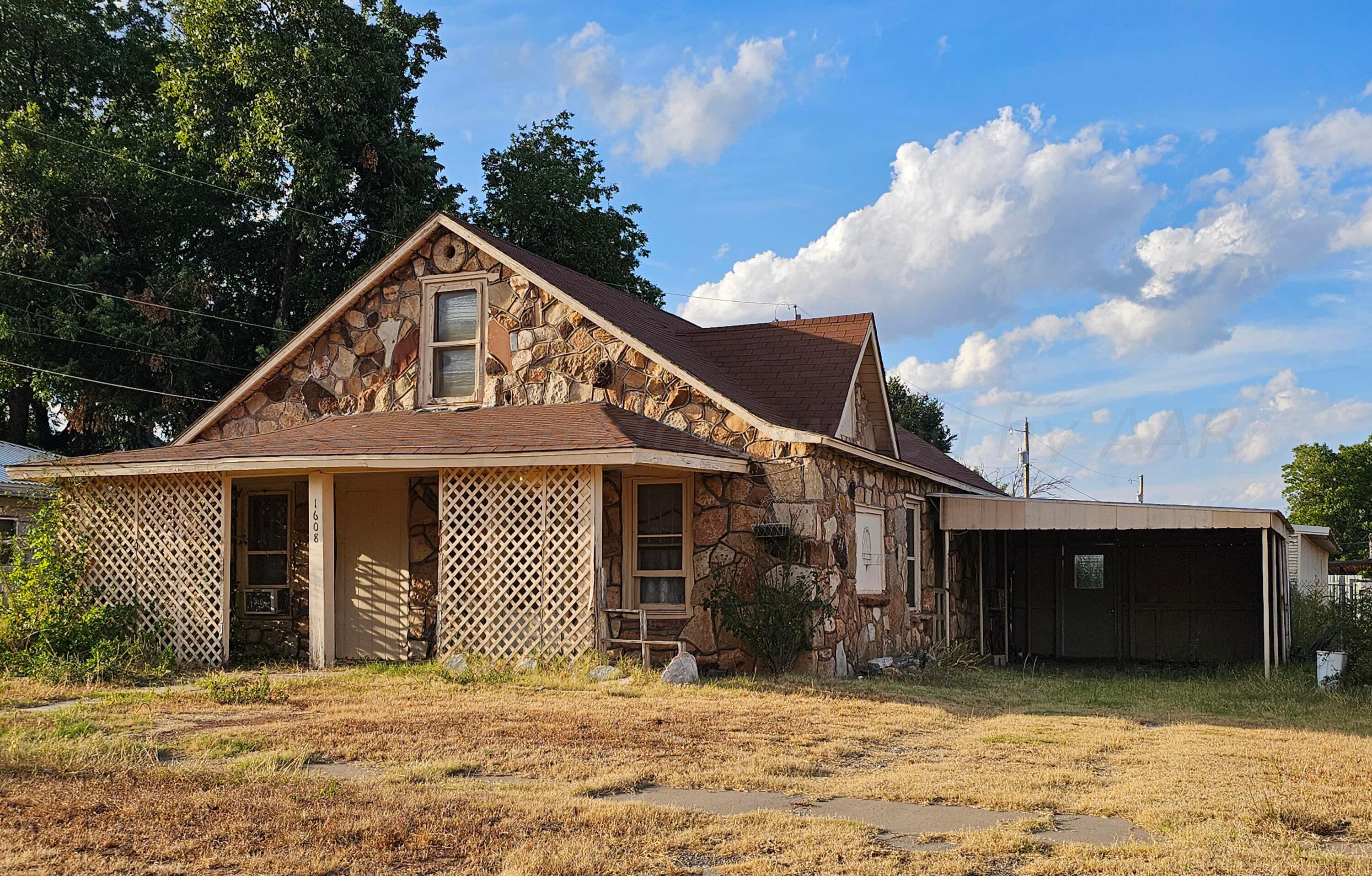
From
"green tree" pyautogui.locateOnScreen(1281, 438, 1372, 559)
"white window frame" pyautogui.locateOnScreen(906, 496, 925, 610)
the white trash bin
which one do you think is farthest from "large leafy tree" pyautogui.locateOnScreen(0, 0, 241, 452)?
"green tree" pyautogui.locateOnScreen(1281, 438, 1372, 559)

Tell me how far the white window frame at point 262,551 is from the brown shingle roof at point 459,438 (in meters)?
0.88

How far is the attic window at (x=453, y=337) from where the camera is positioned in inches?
647

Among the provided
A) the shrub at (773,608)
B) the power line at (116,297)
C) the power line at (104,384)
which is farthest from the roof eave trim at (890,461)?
the power line at (104,384)

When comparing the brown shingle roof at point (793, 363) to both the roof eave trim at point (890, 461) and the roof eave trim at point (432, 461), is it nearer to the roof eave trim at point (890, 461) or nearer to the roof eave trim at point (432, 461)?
the roof eave trim at point (890, 461)

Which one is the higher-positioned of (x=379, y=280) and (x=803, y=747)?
(x=379, y=280)

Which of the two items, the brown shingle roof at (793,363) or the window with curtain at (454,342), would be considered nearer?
the brown shingle roof at (793,363)

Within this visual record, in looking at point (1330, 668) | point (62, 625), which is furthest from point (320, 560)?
point (1330, 668)

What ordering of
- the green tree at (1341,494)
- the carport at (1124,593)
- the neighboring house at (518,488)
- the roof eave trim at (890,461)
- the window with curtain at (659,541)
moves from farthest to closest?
the green tree at (1341,494) → the carport at (1124,593) → the window with curtain at (659,541) → the roof eave trim at (890,461) → the neighboring house at (518,488)

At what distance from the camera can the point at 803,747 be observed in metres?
9.20

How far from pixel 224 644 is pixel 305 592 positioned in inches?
67.0

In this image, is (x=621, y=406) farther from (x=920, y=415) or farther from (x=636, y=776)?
(x=920, y=415)

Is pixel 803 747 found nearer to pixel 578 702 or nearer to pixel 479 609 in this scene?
pixel 578 702

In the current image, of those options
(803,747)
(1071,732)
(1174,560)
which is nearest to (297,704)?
(803,747)

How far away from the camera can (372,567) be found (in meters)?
15.6
